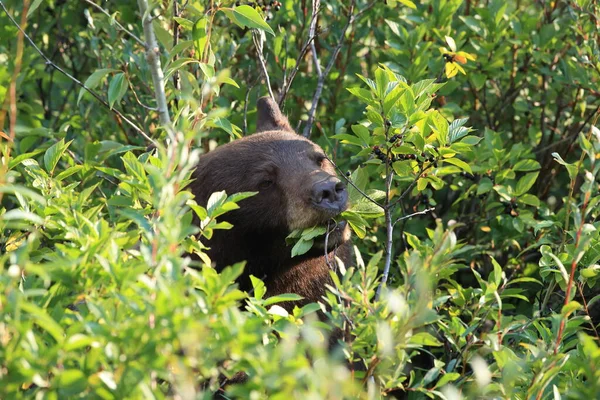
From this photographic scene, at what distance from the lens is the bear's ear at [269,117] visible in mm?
5605

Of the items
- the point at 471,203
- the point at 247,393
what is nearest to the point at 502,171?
the point at 471,203

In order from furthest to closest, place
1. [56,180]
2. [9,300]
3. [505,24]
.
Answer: [505,24]
[56,180]
[9,300]

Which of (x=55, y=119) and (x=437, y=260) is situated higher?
(x=437, y=260)

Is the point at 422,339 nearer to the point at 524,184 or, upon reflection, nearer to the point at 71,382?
the point at 71,382

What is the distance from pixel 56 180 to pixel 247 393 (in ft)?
7.15

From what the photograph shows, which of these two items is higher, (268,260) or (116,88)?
(116,88)

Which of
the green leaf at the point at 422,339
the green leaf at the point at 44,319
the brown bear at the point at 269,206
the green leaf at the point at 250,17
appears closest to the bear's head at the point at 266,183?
the brown bear at the point at 269,206

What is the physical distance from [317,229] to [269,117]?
4.60 feet

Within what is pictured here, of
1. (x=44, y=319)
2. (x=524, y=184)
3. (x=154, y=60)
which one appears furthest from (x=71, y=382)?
(x=524, y=184)

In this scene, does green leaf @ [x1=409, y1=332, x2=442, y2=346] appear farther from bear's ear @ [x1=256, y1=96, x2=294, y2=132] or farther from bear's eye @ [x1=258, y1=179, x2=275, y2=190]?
bear's ear @ [x1=256, y1=96, x2=294, y2=132]

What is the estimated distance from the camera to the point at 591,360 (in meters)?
2.91

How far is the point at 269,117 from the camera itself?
5633mm

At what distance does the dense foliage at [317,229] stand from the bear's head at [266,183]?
0.43 ft

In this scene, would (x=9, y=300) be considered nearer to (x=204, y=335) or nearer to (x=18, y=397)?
(x=18, y=397)
